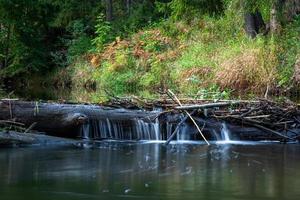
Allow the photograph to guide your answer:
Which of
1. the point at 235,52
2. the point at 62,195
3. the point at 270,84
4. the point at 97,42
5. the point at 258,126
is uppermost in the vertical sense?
the point at 97,42

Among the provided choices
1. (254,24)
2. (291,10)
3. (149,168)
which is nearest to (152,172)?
(149,168)

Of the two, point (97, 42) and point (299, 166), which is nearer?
point (299, 166)

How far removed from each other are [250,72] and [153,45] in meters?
8.56

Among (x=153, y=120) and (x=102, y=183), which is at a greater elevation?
(x=153, y=120)

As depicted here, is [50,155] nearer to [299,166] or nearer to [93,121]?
[93,121]

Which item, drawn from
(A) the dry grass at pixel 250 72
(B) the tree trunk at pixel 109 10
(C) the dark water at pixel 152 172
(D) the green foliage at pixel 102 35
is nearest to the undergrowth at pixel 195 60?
(A) the dry grass at pixel 250 72

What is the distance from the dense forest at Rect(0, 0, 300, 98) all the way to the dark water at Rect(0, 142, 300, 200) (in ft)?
14.7

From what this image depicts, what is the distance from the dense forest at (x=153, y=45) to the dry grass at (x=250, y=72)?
31mm

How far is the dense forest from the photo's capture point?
18766mm

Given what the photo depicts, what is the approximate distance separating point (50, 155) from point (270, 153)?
11.9ft

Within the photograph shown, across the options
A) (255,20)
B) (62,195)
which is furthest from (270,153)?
(255,20)

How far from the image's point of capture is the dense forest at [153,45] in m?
18.8

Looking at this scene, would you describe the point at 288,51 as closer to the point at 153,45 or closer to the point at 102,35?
the point at 153,45

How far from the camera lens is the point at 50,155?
984 cm
